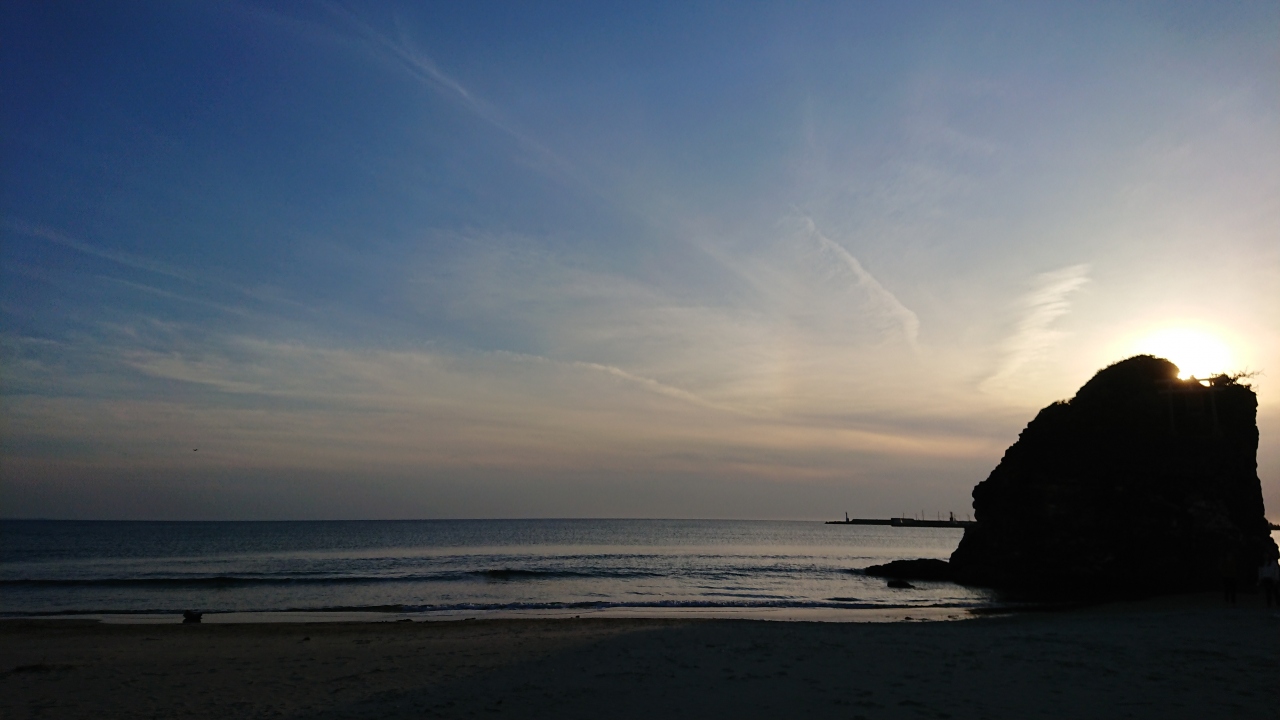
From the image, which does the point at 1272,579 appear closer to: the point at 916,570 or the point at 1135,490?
the point at 1135,490

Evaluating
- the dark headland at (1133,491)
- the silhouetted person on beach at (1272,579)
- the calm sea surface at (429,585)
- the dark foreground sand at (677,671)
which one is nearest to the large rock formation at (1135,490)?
the dark headland at (1133,491)

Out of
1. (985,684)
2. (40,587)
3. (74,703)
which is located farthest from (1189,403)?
(40,587)

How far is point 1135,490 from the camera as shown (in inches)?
1403

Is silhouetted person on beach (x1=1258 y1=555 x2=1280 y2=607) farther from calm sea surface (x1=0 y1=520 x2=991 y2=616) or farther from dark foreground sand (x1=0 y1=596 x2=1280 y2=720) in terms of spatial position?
calm sea surface (x1=0 y1=520 x2=991 y2=616)

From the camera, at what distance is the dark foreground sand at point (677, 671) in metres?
10.9

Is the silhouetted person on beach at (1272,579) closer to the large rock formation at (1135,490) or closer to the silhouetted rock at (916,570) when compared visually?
the large rock formation at (1135,490)

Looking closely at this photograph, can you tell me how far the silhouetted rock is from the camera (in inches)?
1896

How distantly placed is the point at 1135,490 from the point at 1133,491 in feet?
0.33

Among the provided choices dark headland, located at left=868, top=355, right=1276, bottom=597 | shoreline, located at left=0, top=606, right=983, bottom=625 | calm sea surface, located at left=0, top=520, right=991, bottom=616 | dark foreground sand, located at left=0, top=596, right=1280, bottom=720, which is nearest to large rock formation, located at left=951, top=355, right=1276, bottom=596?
dark headland, located at left=868, top=355, right=1276, bottom=597

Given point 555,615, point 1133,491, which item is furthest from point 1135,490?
point 555,615

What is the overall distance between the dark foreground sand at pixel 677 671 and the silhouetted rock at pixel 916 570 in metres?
28.0

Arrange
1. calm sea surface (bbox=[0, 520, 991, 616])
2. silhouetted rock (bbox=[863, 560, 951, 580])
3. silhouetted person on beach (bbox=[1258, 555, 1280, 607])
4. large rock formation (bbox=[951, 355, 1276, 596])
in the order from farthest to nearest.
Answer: silhouetted rock (bbox=[863, 560, 951, 580])
large rock formation (bbox=[951, 355, 1276, 596])
calm sea surface (bbox=[0, 520, 991, 616])
silhouetted person on beach (bbox=[1258, 555, 1280, 607])

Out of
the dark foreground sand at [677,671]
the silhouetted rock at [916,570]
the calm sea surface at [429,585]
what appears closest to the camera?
the dark foreground sand at [677,671]

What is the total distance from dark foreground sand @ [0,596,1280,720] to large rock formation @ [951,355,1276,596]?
14.9 meters
